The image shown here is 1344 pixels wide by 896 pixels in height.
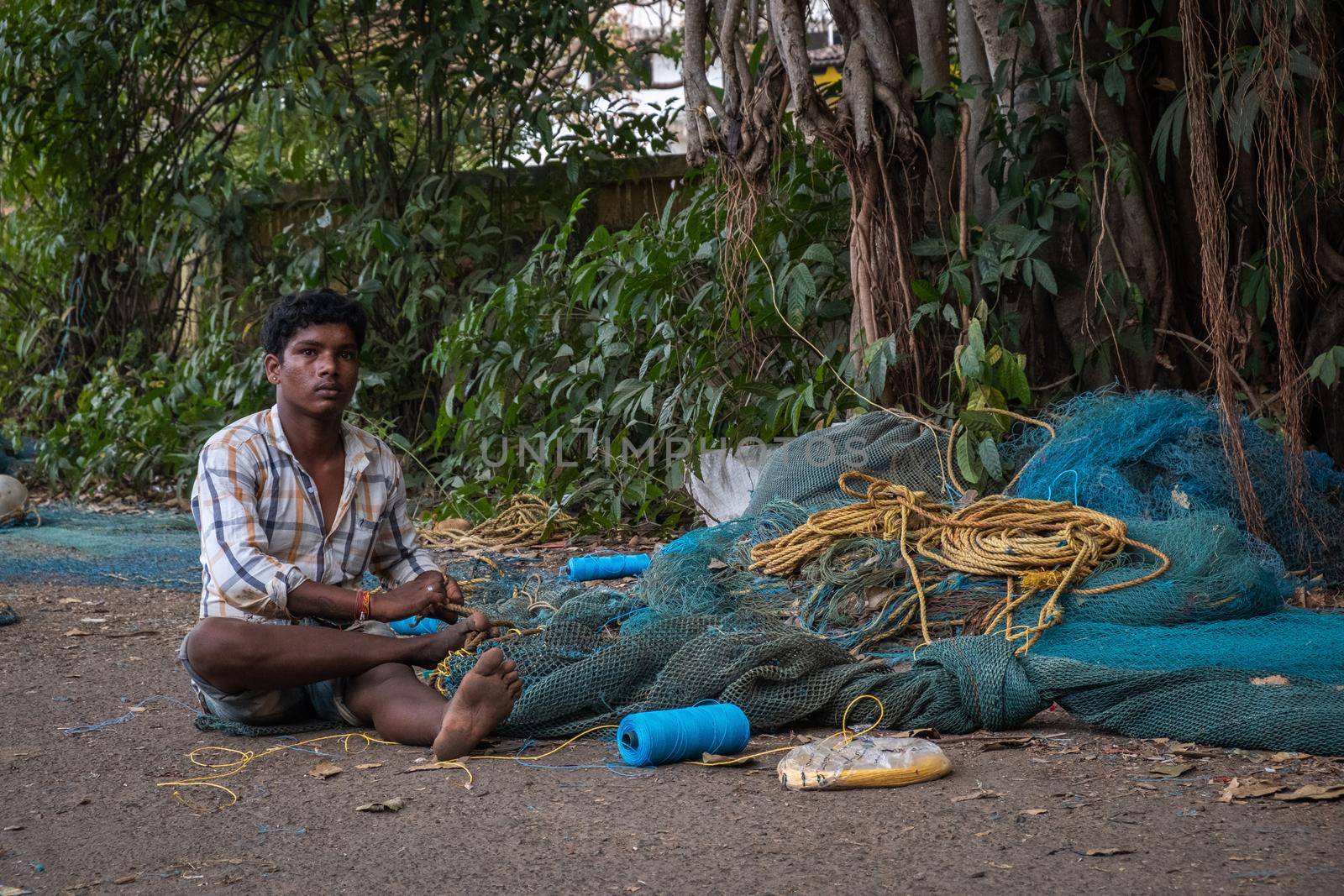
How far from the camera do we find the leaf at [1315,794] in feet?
7.68

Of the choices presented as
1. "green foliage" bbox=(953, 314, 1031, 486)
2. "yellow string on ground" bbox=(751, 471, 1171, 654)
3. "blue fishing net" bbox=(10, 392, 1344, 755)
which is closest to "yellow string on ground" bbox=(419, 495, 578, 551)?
"blue fishing net" bbox=(10, 392, 1344, 755)

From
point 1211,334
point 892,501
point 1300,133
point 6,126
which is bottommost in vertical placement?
point 892,501

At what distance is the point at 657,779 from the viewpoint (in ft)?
8.66

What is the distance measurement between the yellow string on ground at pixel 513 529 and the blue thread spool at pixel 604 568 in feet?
3.52

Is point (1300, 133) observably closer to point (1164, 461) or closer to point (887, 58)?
point (1164, 461)

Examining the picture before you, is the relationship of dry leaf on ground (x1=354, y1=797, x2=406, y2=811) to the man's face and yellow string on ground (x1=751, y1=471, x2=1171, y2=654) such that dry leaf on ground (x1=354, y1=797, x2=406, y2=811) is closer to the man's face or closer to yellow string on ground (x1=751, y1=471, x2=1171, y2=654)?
the man's face

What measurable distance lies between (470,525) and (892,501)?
279 cm

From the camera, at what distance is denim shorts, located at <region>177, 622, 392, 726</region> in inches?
119

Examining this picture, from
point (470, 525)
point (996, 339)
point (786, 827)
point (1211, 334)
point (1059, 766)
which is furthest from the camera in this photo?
point (470, 525)

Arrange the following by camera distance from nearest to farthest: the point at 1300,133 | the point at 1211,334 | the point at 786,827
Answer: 1. the point at 786,827
2. the point at 1211,334
3. the point at 1300,133

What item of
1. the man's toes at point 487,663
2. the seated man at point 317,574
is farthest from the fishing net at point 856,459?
the man's toes at point 487,663

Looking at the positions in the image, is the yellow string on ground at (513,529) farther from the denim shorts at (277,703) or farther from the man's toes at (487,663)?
the man's toes at (487,663)

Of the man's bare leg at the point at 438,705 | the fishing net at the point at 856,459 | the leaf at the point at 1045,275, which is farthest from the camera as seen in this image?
the leaf at the point at 1045,275

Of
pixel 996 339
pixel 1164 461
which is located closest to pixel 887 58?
pixel 996 339
